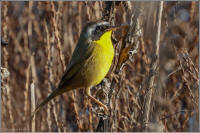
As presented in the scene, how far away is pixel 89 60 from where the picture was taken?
307cm

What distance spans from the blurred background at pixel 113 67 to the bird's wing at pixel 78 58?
0.14 metres

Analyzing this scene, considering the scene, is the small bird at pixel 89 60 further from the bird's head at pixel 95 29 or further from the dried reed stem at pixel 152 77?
the dried reed stem at pixel 152 77

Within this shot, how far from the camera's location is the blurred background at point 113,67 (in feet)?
8.19

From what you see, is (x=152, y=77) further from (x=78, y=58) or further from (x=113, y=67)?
(x=78, y=58)

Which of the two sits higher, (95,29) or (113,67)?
(95,29)

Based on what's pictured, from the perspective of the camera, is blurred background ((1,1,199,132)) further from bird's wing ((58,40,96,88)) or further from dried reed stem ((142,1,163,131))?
bird's wing ((58,40,96,88))

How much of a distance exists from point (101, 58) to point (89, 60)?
155mm

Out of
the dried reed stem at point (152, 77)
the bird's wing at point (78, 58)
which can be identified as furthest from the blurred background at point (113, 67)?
the bird's wing at point (78, 58)

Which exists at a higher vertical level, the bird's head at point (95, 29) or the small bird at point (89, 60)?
the bird's head at point (95, 29)

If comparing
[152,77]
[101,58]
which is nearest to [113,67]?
[101,58]

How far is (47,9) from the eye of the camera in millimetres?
3346

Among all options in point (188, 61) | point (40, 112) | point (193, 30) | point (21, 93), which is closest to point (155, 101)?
point (188, 61)

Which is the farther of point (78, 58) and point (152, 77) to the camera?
point (78, 58)

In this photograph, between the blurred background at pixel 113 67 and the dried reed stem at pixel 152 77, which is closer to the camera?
the dried reed stem at pixel 152 77
